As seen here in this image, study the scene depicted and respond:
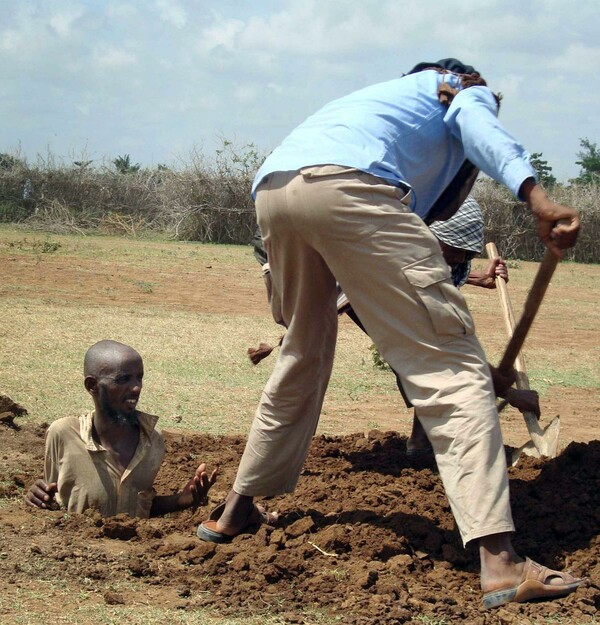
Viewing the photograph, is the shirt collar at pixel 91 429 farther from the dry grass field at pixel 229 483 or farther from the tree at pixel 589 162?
the tree at pixel 589 162

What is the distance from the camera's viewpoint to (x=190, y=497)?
13.3ft

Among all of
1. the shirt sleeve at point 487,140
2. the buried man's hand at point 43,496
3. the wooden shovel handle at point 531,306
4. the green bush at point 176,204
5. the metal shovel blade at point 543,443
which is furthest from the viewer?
the green bush at point 176,204

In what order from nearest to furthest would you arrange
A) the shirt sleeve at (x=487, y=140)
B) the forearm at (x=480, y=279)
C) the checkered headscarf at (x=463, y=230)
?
the shirt sleeve at (x=487, y=140)
the checkered headscarf at (x=463, y=230)
the forearm at (x=480, y=279)

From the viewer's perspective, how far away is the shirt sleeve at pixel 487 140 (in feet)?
9.89

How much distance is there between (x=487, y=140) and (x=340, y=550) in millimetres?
1601

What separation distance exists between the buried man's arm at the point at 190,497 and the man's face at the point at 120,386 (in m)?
0.42

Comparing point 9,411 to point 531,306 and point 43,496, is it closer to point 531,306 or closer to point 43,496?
point 43,496

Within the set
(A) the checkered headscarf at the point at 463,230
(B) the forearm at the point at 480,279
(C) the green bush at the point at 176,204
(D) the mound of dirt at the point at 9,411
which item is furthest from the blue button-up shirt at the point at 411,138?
(C) the green bush at the point at 176,204

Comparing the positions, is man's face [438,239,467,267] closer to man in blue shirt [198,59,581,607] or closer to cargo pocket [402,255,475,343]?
man in blue shirt [198,59,581,607]

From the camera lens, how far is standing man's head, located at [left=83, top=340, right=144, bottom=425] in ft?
13.1

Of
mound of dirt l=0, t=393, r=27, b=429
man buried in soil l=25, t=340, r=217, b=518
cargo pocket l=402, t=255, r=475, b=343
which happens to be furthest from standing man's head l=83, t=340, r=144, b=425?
mound of dirt l=0, t=393, r=27, b=429

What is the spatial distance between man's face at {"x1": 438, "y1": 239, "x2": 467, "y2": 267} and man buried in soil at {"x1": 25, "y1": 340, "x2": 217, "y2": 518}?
1844 mm

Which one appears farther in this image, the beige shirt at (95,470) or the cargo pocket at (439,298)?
the beige shirt at (95,470)

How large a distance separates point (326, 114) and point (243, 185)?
2330cm
